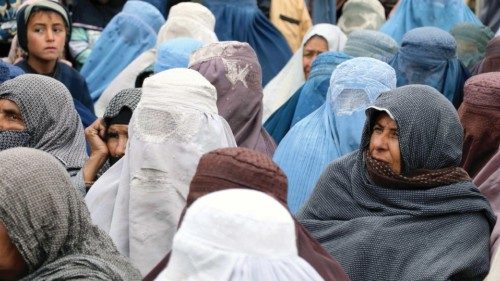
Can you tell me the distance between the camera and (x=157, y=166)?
545cm

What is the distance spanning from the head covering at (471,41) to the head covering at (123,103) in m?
3.57

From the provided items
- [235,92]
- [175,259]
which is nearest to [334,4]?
[235,92]

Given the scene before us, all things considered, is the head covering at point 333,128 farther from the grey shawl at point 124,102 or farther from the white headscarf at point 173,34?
the white headscarf at point 173,34

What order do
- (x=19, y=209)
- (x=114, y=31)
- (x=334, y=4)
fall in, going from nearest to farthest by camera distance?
(x=19, y=209)
(x=114, y=31)
(x=334, y=4)

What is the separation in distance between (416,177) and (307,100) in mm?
2488

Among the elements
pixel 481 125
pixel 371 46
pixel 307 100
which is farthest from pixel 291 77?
pixel 481 125

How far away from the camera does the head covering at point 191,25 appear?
30.5 ft

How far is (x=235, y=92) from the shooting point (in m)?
6.55

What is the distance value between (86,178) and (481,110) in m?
1.67

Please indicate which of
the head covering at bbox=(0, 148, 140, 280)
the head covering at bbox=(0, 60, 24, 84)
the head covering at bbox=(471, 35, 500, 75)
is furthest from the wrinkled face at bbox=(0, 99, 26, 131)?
the head covering at bbox=(471, 35, 500, 75)

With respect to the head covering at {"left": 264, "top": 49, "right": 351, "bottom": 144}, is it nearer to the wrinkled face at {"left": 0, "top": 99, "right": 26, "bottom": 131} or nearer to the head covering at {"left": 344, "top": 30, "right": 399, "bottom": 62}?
the head covering at {"left": 344, "top": 30, "right": 399, "bottom": 62}

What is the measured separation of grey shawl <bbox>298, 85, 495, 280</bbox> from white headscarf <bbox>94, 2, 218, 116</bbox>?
11.8 feet

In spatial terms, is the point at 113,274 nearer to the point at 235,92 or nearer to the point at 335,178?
the point at 335,178

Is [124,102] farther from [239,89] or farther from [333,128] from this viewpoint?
[333,128]
